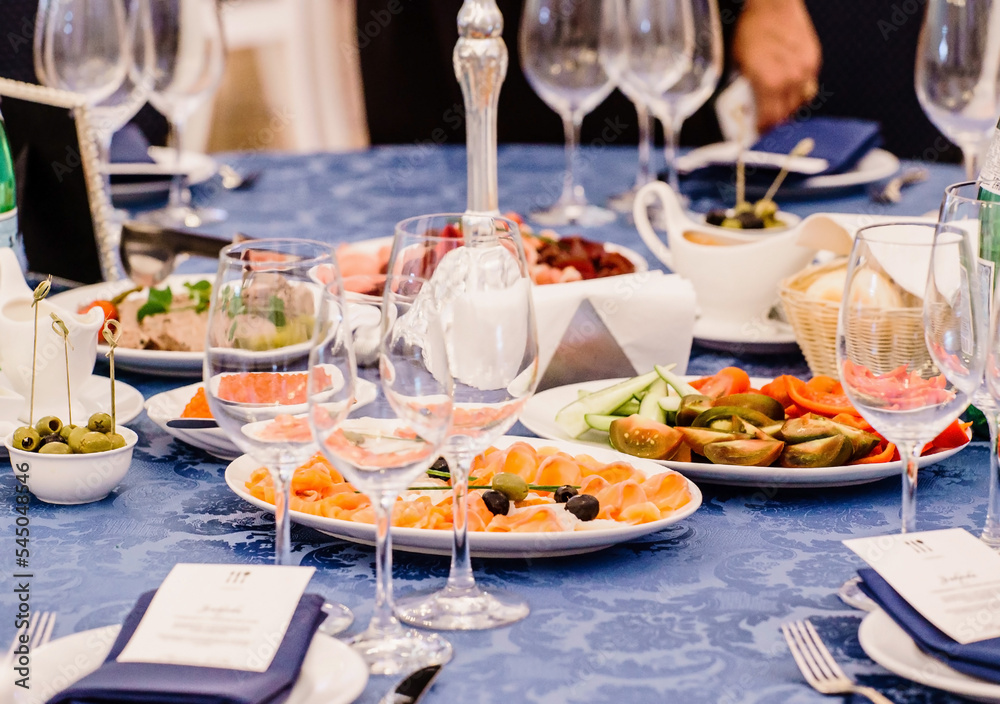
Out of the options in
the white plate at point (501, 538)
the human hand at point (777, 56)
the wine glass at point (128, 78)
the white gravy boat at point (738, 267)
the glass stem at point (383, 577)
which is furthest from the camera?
the human hand at point (777, 56)

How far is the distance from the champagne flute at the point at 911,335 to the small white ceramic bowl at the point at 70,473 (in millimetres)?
621

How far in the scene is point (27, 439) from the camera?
1073 millimetres

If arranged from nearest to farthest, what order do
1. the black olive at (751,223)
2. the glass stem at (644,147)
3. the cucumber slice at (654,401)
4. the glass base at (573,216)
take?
the cucumber slice at (654,401) < the black olive at (751,223) < the glass base at (573,216) < the glass stem at (644,147)

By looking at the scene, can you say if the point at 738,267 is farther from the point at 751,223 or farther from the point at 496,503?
the point at 496,503

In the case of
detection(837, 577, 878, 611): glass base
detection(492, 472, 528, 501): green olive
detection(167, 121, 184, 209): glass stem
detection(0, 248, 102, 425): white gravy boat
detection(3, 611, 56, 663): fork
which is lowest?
detection(837, 577, 878, 611): glass base

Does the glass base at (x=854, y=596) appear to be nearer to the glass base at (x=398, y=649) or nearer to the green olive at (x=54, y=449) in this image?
the glass base at (x=398, y=649)

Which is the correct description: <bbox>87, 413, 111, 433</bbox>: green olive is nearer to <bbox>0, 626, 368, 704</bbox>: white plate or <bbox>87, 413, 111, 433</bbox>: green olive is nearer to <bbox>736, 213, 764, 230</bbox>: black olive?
<bbox>0, 626, 368, 704</bbox>: white plate

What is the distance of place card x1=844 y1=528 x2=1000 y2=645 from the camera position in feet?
2.47

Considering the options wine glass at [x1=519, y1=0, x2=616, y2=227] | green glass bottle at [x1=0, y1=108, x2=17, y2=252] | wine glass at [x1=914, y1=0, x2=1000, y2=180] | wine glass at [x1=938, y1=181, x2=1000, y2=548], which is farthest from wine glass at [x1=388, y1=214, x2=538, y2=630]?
wine glass at [x1=519, y1=0, x2=616, y2=227]

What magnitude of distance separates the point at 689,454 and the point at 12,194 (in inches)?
32.9

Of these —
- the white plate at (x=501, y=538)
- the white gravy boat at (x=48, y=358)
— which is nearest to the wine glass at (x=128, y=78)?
the white gravy boat at (x=48, y=358)

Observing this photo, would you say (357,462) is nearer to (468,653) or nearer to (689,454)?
(468,653)

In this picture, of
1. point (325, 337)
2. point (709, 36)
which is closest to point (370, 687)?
point (325, 337)

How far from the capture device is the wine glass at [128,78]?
2.01 metres
